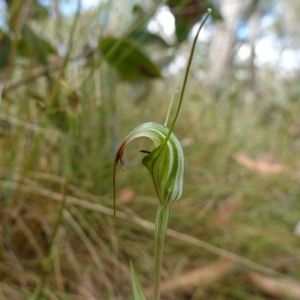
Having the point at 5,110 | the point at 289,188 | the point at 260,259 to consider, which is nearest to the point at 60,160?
the point at 5,110

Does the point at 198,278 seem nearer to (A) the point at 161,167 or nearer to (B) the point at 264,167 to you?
(B) the point at 264,167

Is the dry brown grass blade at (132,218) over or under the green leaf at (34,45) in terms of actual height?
under

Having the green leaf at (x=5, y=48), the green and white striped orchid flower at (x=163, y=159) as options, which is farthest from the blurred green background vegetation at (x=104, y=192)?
the green and white striped orchid flower at (x=163, y=159)

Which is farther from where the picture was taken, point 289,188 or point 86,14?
point 289,188

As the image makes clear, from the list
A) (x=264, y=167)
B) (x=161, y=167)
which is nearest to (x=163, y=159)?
(x=161, y=167)

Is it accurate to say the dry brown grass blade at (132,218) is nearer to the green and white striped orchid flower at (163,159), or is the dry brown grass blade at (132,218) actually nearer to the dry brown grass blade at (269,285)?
the dry brown grass blade at (269,285)

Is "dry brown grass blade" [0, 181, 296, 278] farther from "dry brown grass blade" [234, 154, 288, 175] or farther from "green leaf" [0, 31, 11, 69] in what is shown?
"dry brown grass blade" [234, 154, 288, 175]

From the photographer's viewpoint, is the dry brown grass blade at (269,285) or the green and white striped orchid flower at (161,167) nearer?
the green and white striped orchid flower at (161,167)

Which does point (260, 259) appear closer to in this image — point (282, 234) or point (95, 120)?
point (282, 234)
